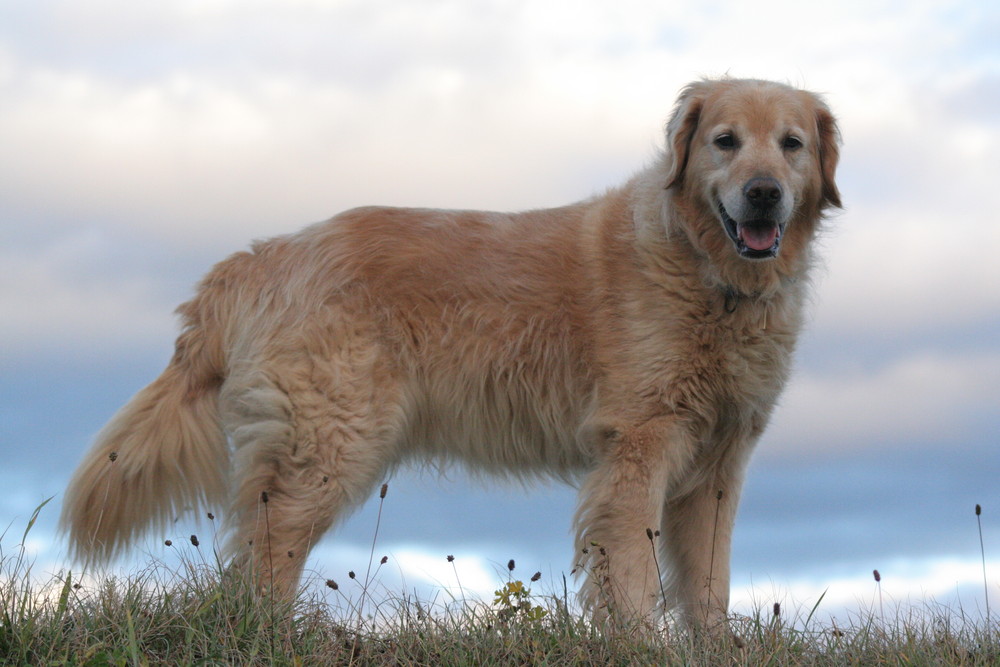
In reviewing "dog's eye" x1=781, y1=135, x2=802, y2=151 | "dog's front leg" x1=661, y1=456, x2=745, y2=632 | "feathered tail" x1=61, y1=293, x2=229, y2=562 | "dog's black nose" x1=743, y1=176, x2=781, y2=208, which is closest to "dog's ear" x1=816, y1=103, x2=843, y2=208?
"dog's eye" x1=781, y1=135, x2=802, y2=151

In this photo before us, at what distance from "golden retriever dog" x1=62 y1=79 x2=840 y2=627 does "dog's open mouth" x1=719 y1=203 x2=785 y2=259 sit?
0.01 metres

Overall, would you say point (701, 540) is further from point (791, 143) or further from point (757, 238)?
point (791, 143)

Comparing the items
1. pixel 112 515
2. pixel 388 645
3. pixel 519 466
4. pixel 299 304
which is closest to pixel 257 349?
pixel 299 304

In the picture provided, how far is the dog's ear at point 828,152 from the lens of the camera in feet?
17.3

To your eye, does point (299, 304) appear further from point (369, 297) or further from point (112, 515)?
point (112, 515)

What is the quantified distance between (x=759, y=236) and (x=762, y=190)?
26 cm

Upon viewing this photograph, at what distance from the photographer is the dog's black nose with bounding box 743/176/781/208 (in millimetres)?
4770

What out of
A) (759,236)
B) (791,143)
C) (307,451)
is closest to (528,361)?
(307,451)

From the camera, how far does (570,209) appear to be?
5648 millimetres

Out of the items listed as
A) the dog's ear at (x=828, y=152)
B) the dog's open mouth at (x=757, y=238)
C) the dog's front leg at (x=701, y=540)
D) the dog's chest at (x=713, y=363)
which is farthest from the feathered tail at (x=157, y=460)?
the dog's ear at (x=828, y=152)

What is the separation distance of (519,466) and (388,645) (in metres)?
1.86

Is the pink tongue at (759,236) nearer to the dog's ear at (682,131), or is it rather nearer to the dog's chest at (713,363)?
the dog's chest at (713,363)

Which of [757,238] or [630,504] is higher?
[757,238]

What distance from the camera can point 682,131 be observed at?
523cm
